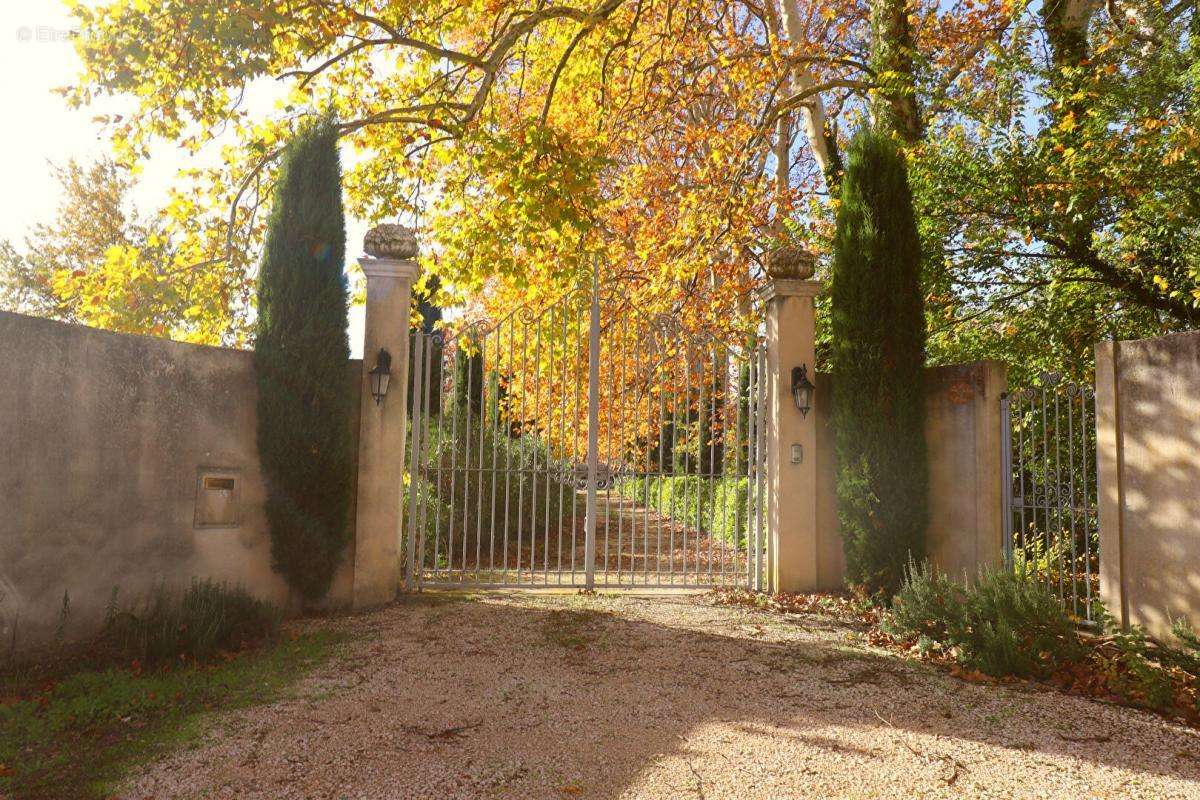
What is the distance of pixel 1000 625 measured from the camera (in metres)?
4.82

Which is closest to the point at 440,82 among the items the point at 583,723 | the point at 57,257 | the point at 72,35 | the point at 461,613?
the point at 72,35

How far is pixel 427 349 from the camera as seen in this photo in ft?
22.5

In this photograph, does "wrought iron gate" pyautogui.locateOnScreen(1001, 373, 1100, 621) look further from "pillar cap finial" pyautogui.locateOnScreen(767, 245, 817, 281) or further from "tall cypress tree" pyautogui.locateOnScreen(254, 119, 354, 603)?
"tall cypress tree" pyautogui.locateOnScreen(254, 119, 354, 603)

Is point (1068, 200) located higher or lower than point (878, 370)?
higher

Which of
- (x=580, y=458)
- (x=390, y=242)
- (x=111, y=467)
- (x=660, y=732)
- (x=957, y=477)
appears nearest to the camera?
(x=660, y=732)

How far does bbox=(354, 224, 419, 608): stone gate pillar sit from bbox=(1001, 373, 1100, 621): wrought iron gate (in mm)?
5190

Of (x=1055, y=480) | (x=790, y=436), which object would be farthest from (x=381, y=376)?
(x=1055, y=480)

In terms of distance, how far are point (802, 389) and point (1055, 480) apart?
2.57 m

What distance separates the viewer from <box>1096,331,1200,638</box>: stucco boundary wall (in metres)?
4.92

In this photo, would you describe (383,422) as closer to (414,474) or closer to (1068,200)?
(414,474)

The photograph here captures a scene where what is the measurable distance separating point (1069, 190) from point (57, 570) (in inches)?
377

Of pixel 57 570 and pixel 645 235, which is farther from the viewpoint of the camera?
pixel 645 235

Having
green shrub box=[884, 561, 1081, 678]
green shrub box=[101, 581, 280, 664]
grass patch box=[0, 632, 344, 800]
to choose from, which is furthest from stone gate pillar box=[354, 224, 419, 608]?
green shrub box=[884, 561, 1081, 678]

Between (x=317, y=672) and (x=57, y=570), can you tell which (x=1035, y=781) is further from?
(x=57, y=570)
